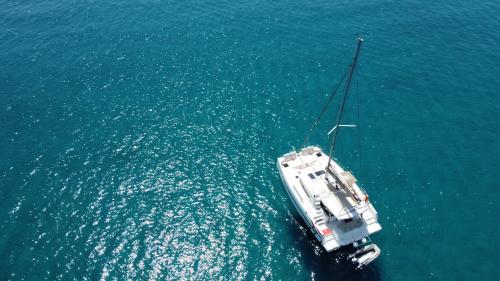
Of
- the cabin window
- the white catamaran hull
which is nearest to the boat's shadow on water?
the white catamaran hull

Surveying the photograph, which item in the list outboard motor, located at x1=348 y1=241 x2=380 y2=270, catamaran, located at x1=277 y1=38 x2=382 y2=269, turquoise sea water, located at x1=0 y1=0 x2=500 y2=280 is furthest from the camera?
turquoise sea water, located at x1=0 y1=0 x2=500 y2=280

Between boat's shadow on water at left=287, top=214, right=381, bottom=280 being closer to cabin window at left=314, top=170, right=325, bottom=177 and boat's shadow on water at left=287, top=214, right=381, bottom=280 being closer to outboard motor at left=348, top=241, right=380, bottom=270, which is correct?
outboard motor at left=348, top=241, right=380, bottom=270

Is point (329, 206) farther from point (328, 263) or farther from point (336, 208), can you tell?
point (328, 263)

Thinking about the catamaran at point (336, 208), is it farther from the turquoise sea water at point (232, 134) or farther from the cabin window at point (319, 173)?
the turquoise sea water at point (232, 134)

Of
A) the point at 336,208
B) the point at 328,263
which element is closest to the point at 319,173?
the point at 336,208

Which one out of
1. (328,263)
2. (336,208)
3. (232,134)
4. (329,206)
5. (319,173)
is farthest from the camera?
(232,134)

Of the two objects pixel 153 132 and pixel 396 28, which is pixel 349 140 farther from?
pixel 396 28
